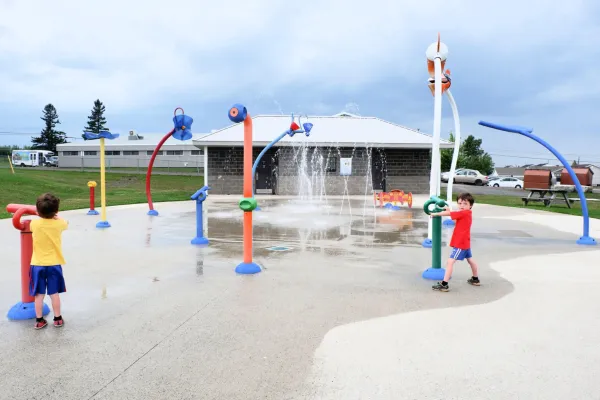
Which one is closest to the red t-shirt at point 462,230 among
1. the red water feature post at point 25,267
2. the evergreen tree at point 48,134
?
the red water feature post at point 25,267

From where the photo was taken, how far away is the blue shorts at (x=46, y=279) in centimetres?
450

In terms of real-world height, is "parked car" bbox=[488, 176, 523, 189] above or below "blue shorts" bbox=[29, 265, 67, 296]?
above

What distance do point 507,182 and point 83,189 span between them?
35.1 m

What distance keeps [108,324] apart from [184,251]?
3958mm

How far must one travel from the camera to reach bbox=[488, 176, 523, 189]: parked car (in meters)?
42.4

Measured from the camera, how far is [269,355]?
388 cm

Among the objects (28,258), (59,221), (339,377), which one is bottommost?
(339,377)

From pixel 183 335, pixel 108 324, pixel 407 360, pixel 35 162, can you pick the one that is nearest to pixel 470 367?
pixel 407 360

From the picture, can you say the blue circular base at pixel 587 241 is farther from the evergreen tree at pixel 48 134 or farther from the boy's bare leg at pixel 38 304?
the evergreen tree at pixel 48 134

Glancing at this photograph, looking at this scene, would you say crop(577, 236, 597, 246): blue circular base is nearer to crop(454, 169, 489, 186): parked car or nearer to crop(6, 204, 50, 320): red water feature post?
crop(6, 204, 50, 320): red water feature post

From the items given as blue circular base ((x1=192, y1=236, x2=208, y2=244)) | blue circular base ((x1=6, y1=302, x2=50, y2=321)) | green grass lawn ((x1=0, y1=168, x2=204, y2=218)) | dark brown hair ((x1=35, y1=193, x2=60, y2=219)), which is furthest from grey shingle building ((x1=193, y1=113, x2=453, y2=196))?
dark brown hair ((x1=35, y1=193, x2=60, y2=219))

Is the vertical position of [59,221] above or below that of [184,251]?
above

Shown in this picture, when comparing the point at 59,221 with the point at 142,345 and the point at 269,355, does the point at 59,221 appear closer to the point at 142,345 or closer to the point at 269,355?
the point at 142,345

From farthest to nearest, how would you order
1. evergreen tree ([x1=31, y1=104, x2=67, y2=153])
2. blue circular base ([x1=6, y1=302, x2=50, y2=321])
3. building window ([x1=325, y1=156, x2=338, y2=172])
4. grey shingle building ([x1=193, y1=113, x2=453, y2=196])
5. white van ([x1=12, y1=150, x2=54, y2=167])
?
evergreen tree ([x1=31, y1=104, x2=67, y2=153]), white van ([x1=12, y1=150, x2=54, y2=167]), building window ([x1=325, y1=156, x2=338, y2=172]), grey shingle building ([x1=193, y1=113, x2=453, y2=196]), blue circular base ([x1=6, y1=302, x2=50, y2=321])
